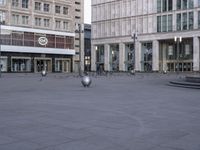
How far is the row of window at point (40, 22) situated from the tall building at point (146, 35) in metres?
14.0

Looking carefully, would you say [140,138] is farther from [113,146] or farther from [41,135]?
[41,135]

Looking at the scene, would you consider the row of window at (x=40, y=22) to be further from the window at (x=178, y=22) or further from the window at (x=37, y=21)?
the window at (x=178, y=22)

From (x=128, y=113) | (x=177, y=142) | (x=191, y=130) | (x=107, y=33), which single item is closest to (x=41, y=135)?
(x=177, y=142)

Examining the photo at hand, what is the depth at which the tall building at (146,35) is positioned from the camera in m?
81.2

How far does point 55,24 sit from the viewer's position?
86000mm

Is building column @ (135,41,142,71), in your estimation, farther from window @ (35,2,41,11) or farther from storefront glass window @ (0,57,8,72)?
storefront glass window @ (0,57,8,72)

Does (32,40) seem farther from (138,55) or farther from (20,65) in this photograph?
(138,55)

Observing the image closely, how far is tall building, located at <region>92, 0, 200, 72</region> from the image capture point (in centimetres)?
8125

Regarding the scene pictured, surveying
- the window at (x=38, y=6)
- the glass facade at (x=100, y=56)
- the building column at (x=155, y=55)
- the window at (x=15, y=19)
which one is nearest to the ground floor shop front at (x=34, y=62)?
the window at (x=15, y=19)

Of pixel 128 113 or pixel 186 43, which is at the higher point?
pixel 186 43

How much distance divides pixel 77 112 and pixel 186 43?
7579cm

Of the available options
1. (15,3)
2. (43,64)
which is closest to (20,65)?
(43,64)

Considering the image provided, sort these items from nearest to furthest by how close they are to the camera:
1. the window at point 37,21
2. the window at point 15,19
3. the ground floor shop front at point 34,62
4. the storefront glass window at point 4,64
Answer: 1. the storefront glass window at point 4,64
2. the ground floor shop front at point 34,62
3. the window at point 15,19
4. the window at point 37,21

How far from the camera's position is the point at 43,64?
84.9 metres
